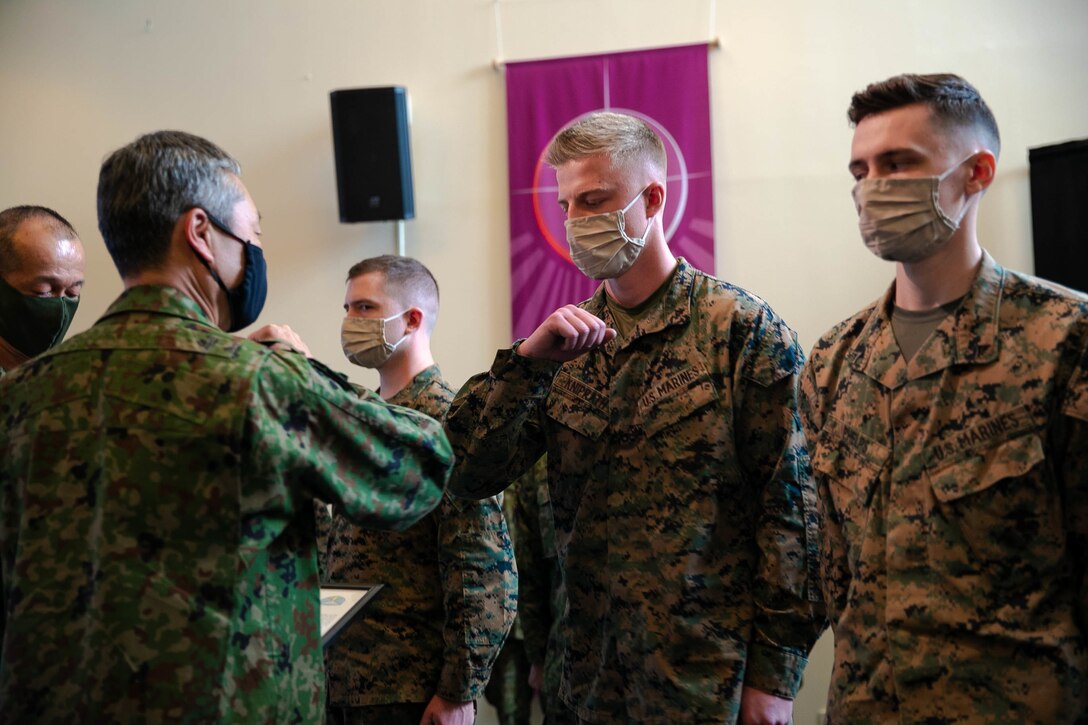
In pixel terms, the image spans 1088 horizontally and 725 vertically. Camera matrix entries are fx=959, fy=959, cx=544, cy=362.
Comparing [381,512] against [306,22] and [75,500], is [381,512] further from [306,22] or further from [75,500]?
[306,22]

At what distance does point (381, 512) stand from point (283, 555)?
0.15 metres

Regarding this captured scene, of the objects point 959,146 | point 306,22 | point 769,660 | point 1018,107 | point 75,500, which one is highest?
point 306,22

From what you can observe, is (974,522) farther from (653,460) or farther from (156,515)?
(156,515)

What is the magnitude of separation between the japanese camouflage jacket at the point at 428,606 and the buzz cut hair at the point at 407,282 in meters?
0.71

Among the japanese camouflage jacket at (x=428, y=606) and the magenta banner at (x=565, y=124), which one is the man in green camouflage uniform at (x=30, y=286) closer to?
the japanese camouflage jacket at (x=428, y=606)

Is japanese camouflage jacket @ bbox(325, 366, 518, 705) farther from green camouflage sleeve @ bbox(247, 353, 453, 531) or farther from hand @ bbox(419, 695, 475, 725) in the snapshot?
green camouflage sleeve @ bbox(247, 353, 453, 531)

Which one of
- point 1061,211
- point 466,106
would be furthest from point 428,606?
point 1061,211

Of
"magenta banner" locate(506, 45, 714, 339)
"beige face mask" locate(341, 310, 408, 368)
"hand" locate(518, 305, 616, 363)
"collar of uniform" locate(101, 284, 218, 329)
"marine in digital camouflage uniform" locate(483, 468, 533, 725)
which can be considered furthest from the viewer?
"magenta banner" locate(506, 45, 714, 339)

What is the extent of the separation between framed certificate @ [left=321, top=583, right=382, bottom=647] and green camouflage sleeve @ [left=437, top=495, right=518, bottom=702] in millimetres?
461

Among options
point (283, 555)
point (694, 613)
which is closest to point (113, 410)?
point (283, 555)

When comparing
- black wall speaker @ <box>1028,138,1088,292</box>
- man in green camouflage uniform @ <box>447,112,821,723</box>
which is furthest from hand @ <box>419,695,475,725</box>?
black wall speaker @ <box>1028,138,1088,292</box>

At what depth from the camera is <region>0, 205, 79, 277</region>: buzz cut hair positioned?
254cm

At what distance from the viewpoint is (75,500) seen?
1.31 m

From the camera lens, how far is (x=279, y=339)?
1.52 meters
